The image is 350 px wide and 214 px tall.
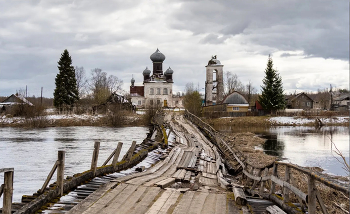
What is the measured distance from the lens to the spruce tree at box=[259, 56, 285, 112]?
211 feet

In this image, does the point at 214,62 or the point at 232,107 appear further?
the point at 214,62

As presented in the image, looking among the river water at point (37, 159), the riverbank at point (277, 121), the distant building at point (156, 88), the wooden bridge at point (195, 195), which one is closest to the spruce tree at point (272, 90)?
the riverbank at point (277, 121)

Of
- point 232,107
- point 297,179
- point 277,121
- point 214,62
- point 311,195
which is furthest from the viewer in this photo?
point 214,62

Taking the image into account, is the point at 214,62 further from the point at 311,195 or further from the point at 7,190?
the point at 7,190

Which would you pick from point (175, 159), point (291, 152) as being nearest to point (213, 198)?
point (175, 159)

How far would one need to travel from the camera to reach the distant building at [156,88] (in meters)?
90.6

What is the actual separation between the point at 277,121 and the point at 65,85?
32790mm

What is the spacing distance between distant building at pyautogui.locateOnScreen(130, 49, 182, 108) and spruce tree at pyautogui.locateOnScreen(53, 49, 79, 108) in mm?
25700

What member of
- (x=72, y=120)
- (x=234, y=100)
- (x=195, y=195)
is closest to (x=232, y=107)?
(x=234, y=100)

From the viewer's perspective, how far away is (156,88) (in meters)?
90.9

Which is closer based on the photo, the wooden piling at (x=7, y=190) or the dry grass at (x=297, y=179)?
the wooden piling at (x=7, y=190)

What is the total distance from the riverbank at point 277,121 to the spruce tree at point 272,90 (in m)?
3.22

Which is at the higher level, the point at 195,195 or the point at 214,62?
the point at 214,62

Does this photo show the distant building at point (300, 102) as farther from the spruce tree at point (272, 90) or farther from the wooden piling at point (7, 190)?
the wooden piling at point (7, 190)
